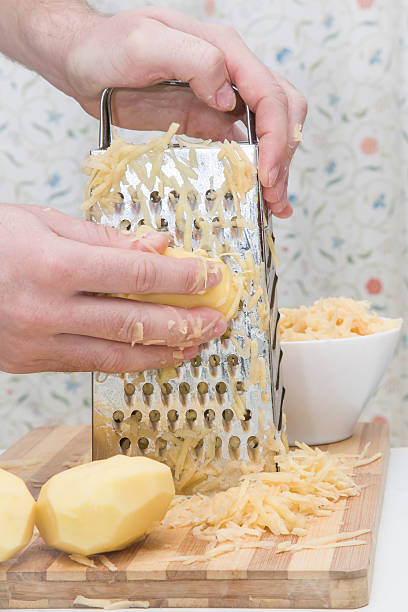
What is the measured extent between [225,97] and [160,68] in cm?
10

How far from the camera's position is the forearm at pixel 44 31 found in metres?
1.26

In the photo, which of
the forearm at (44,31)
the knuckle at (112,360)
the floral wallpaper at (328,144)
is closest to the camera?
the knuckle at (112,360)

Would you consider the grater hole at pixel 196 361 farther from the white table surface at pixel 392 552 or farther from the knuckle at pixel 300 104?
the knuckle at pixel 300 104

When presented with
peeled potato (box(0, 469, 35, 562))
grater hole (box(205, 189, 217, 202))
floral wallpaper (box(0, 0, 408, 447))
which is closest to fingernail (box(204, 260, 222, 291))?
grater hole (box(205, 189, 217, 202))

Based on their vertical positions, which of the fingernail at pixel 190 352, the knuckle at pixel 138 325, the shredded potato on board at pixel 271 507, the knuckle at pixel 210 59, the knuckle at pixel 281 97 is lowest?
the shredded potato on board at pixel 271 507

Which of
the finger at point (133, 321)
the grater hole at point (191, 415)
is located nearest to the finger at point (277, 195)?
the finger at point (133, 321)

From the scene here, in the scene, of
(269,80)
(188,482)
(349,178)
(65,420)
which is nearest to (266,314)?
(188,482)

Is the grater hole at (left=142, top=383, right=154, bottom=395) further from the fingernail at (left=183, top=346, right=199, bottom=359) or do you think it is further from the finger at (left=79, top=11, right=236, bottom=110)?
the finger at (left=79, top=11, right=236, bottom=110)

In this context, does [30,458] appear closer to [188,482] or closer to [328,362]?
[188,482]

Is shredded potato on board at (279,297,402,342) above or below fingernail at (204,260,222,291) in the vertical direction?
below

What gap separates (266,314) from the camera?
1.02 meters

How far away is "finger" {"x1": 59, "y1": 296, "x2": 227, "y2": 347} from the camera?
3.07 ft

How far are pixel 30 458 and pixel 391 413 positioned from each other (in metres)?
1.16

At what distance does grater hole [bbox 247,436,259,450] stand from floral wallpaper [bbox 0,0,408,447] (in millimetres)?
1048
